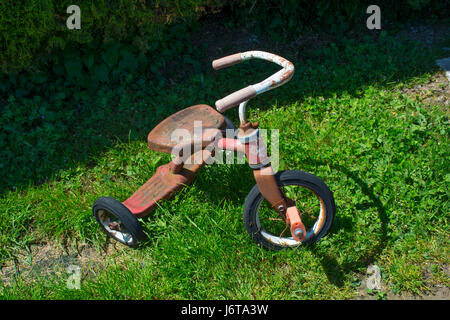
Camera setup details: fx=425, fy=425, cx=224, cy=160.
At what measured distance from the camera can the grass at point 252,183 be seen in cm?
251

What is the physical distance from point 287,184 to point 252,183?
610 mm

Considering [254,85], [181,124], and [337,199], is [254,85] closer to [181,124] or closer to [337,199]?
[181,124]

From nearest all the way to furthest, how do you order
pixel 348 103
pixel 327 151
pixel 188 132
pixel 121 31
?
pixel 188 132 < pixel 327 151 < pixel 348 103 < pixel 121 31

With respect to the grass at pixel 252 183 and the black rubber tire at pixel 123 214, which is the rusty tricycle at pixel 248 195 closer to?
the black rubber tire at pixel 123 214

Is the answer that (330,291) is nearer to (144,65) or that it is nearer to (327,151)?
(327,151)

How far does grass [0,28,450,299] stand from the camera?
2.51m

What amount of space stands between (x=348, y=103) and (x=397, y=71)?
1.94ft

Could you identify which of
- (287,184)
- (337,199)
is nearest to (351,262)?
(337,199)

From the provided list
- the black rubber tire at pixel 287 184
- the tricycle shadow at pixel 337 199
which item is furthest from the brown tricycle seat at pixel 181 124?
the black rubber tire at pixel 287 184

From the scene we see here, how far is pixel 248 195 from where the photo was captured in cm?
240

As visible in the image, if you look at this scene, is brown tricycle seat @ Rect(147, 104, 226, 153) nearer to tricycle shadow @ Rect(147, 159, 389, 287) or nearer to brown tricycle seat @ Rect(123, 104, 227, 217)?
brown tricycle seat @ Rect(123, 104, 227, 217)

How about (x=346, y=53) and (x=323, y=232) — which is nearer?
(x=323, y=232)

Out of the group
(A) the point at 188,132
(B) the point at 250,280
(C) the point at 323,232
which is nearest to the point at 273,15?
(A) the point at 188,132

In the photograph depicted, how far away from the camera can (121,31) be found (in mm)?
3559
